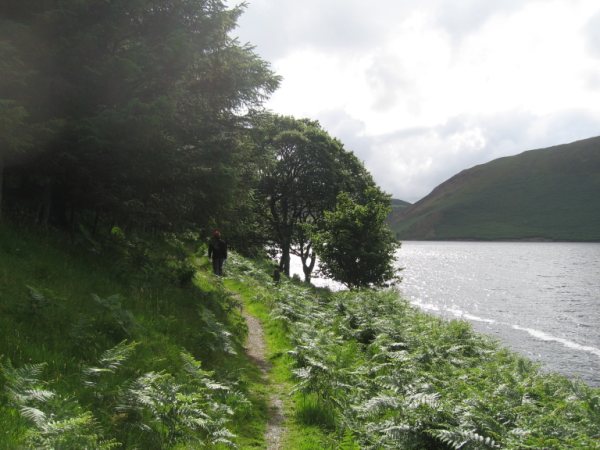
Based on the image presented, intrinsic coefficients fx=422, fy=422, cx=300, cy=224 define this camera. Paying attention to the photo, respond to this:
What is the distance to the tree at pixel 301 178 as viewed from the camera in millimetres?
39031

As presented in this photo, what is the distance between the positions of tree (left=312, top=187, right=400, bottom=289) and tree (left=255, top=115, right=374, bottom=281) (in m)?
6.93

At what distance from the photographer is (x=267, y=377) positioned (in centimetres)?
1002

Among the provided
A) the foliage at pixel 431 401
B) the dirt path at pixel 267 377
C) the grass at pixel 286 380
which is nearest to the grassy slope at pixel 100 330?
the dirt path at pixel 267 377

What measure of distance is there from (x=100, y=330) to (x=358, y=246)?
23622 millimetres

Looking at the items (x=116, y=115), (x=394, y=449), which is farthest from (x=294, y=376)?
(x=116, y=115)

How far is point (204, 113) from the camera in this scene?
1386cm

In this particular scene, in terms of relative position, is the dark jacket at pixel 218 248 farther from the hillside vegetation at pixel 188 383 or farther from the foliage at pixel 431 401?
the foliage at pixel 431 401

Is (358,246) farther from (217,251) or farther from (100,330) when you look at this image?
(100,330)

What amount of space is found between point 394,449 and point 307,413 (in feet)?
6.32

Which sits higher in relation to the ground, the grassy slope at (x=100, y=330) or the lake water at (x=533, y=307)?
the grassy slope at (x=100, y=330)

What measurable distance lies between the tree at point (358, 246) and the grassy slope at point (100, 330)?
58.3ft

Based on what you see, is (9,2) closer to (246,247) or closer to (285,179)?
(285,179)

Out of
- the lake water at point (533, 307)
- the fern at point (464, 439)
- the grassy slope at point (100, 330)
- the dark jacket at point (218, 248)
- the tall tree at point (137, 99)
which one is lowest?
the lake water at point (533, 307)

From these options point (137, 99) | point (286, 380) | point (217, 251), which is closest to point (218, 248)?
point (217, 251)
